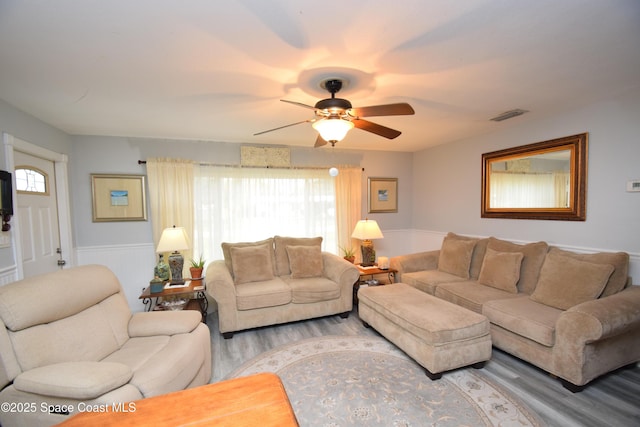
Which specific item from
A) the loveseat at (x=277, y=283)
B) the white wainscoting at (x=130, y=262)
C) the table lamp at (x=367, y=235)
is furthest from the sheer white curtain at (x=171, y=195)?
the table lamp at (x=367, y=235)

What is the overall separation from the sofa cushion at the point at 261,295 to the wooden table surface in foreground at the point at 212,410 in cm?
181

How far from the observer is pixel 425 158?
16.0ft

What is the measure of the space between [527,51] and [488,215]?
247 centimetres

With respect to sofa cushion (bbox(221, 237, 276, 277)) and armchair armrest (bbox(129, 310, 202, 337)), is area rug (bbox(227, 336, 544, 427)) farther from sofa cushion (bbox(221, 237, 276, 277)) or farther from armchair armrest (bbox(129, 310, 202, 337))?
sofa cushion (bbox(221, 237, 276, 277))

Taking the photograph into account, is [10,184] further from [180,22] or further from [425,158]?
[425,158]

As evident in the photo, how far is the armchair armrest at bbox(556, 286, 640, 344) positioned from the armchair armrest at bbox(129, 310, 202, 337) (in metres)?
2.81

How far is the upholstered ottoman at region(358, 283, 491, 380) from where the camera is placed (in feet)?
7.32

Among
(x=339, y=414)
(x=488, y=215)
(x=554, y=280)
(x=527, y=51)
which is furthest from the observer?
(x=488, y=215)

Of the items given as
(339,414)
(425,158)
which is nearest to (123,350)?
(339,414)

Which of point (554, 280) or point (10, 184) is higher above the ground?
point (10, 184)

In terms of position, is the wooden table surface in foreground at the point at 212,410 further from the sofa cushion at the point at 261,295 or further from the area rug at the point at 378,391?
the sofa cushion at the point at 261,295

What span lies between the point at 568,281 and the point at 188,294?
13.0 feet

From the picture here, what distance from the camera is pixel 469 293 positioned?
2.97 metres

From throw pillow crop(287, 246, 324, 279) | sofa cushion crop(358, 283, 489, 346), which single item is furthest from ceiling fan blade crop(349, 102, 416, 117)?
throw pillow crop(287, 246, 324, 279)
